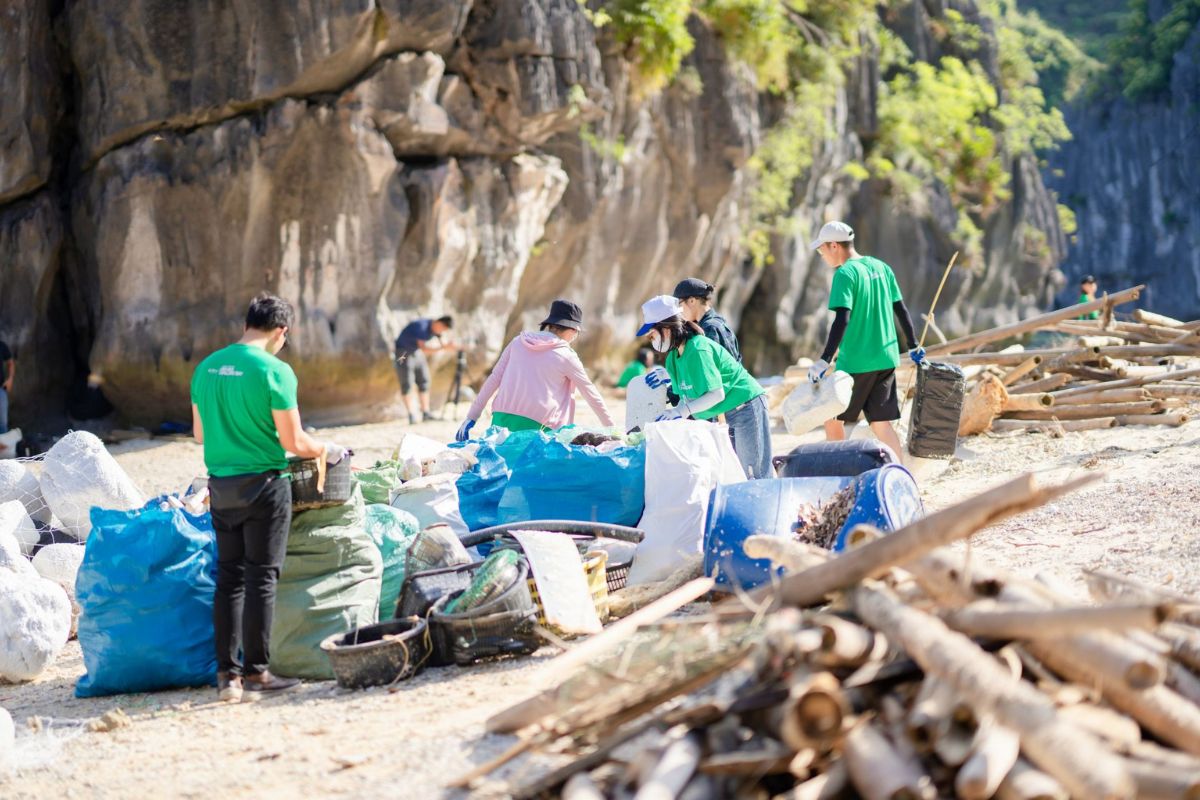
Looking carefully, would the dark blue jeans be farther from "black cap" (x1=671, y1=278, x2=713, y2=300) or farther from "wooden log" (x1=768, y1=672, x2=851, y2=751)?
"wooden log" (x1=768, y1=672, x2=851, y2=751)

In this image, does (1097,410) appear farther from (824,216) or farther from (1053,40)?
(1053,40)

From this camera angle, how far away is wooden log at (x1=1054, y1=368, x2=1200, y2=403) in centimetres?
1073

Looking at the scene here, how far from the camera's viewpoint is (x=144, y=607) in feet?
17.7

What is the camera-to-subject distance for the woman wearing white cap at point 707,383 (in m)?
6.72

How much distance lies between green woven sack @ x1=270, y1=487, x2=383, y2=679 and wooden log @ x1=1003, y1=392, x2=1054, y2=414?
658 cm

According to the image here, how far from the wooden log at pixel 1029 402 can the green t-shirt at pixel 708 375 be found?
4.20 m

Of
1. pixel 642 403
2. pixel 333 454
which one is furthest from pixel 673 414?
pixel 333 454

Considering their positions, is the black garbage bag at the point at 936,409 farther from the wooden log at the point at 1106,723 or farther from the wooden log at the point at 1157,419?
the wooden log at the point at 1106,723

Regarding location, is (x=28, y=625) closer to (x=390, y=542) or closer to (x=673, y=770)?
(x=390, y=542)

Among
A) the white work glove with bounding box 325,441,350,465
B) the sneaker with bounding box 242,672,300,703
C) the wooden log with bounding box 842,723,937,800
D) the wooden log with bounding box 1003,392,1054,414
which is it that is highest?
the white work glove with bounding box 325,441,350,465

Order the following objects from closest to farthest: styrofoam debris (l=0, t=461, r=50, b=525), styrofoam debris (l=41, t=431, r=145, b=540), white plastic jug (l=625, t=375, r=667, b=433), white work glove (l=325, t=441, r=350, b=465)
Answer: white work glove (l=325, t=441, r=350, b=465), styrofoam debris (l=41, t=431, r=145, b=540), styrofoam debris (l=0, t=461, r=50, b=525), white plastic jug (l=625, t=375, r=667, b=433)

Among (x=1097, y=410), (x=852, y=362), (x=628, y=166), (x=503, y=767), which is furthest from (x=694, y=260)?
(x=503, y=767)

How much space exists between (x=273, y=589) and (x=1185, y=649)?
3377 mm

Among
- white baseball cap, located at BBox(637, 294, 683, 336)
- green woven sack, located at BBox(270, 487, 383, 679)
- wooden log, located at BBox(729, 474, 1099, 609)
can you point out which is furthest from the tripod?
wooden log, located at BBox(729, 474, 1099, 609)
